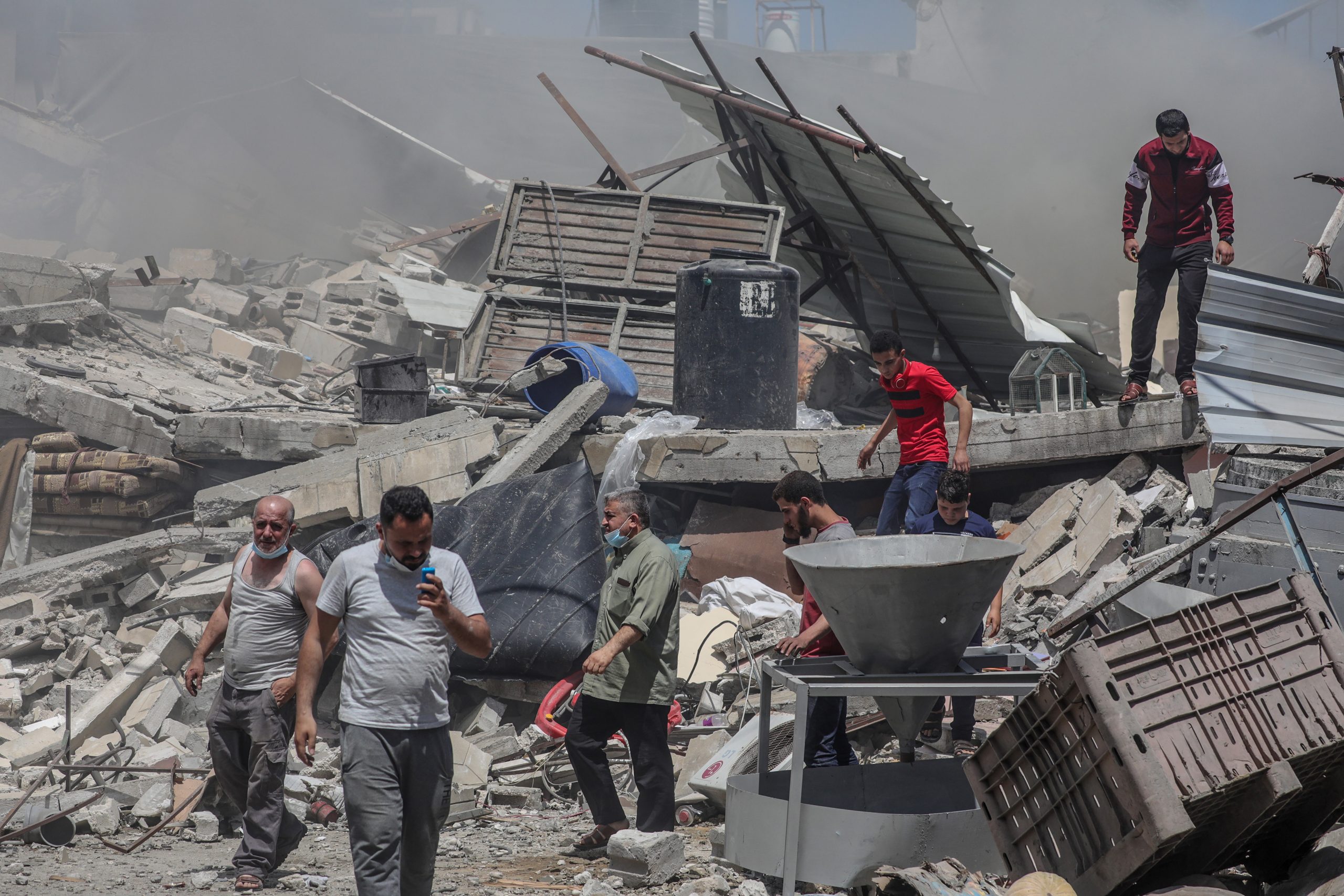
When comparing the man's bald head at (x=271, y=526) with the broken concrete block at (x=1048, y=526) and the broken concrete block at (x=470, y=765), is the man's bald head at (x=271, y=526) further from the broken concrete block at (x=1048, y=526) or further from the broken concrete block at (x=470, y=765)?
the broken concrete block at (x=1048, y=526)

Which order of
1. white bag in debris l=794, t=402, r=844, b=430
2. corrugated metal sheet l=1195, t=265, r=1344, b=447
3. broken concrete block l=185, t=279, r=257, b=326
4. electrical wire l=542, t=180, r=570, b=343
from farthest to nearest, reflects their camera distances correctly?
broken concrete block l=185, t=279, r=257, b=326 < electrical wire l=542, t=180, r=570, b=343 < white bag in debris l=794, t=402, r=844, b=430 < corrugated metal sheet l=1195, t=265, r=1344, b=447

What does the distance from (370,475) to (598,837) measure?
3.92 metres

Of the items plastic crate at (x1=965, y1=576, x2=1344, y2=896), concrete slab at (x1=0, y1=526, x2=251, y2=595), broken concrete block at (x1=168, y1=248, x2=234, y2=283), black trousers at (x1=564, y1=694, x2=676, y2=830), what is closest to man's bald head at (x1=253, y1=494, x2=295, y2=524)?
black trousers at (x1=564, y1=694, x2=676, y2=830)

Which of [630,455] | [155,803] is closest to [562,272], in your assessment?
[630,455]

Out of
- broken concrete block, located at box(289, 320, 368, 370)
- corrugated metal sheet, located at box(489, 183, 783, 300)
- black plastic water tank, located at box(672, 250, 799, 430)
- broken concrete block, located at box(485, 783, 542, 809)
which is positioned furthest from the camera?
broken concrete block, located at box(289, 320, 368, 370)

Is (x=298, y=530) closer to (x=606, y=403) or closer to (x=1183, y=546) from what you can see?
(x=606, y=403)

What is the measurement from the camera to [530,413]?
8.98 meters

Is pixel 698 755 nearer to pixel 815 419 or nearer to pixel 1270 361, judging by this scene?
pixel 1270 361

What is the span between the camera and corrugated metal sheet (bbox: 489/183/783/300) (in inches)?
422

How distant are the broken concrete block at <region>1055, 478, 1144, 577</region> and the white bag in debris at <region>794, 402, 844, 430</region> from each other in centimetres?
243

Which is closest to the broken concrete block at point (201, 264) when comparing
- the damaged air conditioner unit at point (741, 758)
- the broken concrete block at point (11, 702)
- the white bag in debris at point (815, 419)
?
the white bag in debris at point (815, 419)

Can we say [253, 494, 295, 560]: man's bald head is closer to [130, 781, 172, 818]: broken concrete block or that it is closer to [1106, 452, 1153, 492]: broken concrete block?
[130, 781, 172, 818]: broken concrete block

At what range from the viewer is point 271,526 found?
4.45 metres

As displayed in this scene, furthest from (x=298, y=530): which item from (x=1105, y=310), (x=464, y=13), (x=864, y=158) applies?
(x=464, y=13)
